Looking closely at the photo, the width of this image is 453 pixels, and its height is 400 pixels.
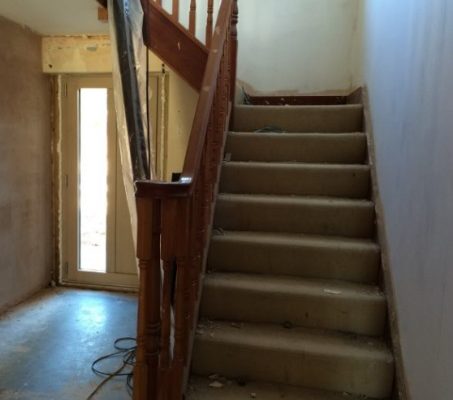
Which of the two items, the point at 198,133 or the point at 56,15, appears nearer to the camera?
the point at 198,133

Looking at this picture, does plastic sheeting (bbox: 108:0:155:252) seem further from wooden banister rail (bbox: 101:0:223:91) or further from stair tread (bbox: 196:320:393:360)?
stair tread (bbox: 196:320:393:360)

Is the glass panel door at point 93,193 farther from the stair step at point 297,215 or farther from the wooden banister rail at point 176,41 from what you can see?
the stair step at point 297,215

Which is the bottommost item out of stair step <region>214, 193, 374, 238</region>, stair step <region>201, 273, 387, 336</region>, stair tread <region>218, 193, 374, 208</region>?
stair step <region>201, 273, 387, 336</region>

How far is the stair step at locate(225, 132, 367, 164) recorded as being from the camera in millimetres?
2586

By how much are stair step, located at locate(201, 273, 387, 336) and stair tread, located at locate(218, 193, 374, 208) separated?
458 millimetres

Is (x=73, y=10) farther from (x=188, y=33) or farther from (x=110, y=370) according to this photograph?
(x=110, y=370)

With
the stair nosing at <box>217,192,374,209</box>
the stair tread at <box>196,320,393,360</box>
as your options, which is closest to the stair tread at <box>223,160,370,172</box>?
the stair nosing at <box>217,192,374,209</box>

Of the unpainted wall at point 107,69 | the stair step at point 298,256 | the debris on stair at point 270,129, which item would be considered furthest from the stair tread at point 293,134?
the stair step at point 298,256

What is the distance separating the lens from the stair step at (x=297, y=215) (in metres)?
2.23

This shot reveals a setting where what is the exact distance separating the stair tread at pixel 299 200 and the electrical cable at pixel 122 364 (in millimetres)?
1088

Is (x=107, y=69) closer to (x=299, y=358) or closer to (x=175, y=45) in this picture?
(x=175, y=45)

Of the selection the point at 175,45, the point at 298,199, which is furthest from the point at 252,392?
the point at 175,45

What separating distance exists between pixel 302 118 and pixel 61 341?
87.3 inches

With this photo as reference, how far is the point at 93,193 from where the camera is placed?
3.64 m
